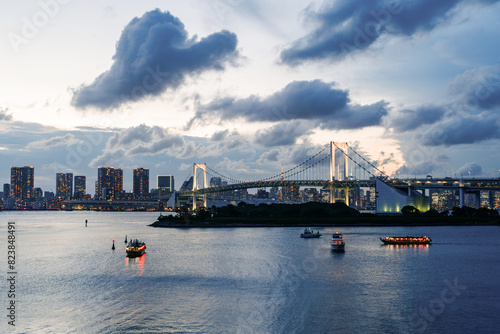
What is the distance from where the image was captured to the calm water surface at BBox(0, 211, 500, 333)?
23453mm

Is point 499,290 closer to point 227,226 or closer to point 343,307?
point 343,307

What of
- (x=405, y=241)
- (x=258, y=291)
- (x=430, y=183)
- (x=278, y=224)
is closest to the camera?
(x=258, y=291)

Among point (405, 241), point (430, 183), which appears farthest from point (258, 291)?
point (430, 183)

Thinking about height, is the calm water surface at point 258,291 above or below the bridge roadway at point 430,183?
below

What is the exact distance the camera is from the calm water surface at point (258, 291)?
23.5 metres

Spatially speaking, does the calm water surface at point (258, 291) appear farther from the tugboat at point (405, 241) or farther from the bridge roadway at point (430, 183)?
the bridge roadway at point (430, 183)

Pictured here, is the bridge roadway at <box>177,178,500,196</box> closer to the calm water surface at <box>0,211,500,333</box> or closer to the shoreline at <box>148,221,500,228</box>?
the shoreline at <box>148,221,500,228</box>

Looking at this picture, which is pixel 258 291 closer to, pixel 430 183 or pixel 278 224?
pixel 278 224

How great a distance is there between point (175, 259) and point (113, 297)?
58.9 ft

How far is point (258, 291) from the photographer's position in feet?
102

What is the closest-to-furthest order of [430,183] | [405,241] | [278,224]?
[405,241]
[278,224]
[430,183]

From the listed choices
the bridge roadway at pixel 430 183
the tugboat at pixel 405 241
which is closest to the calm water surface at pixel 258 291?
the tugboat at pixel 405 241

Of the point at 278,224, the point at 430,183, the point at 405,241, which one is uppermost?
the point at 430,183

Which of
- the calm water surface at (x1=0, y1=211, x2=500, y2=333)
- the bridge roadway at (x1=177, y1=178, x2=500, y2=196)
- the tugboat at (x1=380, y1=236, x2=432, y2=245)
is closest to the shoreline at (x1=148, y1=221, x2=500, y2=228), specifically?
the bridge roadway at (x1=177, y1=178, x2=500, y2=196)
